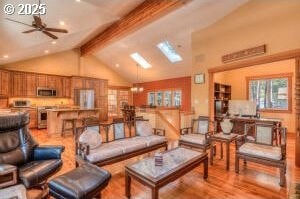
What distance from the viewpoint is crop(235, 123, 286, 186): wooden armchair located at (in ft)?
8.84

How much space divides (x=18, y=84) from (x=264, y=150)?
28.2 ft

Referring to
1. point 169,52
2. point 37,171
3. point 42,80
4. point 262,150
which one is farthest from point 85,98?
point 262,150

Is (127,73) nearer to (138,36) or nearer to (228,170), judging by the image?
(138,36)

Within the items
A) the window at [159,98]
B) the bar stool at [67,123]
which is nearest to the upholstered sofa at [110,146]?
the bar stool at [67,123]

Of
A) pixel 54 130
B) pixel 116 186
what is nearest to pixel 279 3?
pixel 116 186

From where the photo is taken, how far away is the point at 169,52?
7844 millimetres

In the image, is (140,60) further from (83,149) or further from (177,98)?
(83,149)

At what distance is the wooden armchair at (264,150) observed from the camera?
8.84 ft

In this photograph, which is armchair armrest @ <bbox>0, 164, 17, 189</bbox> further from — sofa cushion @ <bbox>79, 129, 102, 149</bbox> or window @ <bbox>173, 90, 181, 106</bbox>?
window @ <bbox>173, 90, 181, 106</bbox>

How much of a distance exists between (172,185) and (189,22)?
14.9ft

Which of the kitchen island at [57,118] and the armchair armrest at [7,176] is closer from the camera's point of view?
the armchair armrest at [7,176]

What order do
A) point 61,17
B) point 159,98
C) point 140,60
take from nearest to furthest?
point 61,17
point 140,60
point 159,98

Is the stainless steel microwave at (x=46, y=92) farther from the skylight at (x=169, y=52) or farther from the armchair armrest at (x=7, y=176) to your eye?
the armchair armrest at (x=7, y=176)

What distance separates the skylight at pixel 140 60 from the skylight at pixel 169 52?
4.79 ft
